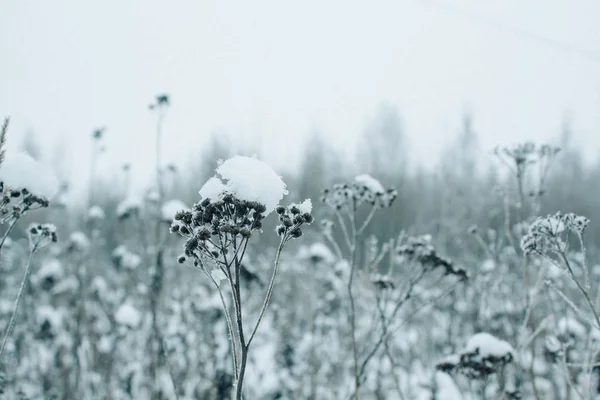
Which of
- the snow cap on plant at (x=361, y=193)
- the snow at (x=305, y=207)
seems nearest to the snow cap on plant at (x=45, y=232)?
the snow at (x=305, y=207)

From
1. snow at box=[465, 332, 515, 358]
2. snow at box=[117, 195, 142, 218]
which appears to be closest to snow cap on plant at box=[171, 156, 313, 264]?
snow at box=[465, 332, 515, 358]

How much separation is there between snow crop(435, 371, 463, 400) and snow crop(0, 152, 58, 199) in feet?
14.9

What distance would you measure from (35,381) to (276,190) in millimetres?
6594

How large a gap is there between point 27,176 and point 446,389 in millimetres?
5051

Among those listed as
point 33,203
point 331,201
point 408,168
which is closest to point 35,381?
point 33,203

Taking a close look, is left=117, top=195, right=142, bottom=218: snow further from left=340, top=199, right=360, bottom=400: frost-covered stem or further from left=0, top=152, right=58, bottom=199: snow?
left=340, top=199, right=360, bottom=400: frost-covered stem

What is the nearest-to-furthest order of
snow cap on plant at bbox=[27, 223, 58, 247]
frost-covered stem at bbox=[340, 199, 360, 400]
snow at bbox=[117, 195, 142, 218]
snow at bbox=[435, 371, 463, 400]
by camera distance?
frost-covered stem at bbox=[340, 199, 360, 400] → snow cap on plant at bbox=[27, 223, 58, 247] → snow at bbox=[435, 371, 463, 400] → snow at bbox=[117, 195, 142, 218]

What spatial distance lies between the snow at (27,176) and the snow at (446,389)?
455 centimetres

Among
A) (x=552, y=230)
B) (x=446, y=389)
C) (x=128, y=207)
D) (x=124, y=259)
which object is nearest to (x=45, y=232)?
(x=552, y=230)

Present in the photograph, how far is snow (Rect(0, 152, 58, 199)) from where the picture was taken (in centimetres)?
261

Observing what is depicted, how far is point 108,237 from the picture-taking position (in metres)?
22.2

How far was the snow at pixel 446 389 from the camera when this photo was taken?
533 centimetres

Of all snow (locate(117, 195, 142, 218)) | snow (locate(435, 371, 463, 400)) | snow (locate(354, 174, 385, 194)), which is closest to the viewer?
snow (locate(354, 174, 385, 194))

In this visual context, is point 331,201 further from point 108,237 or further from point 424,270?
point 108,237
